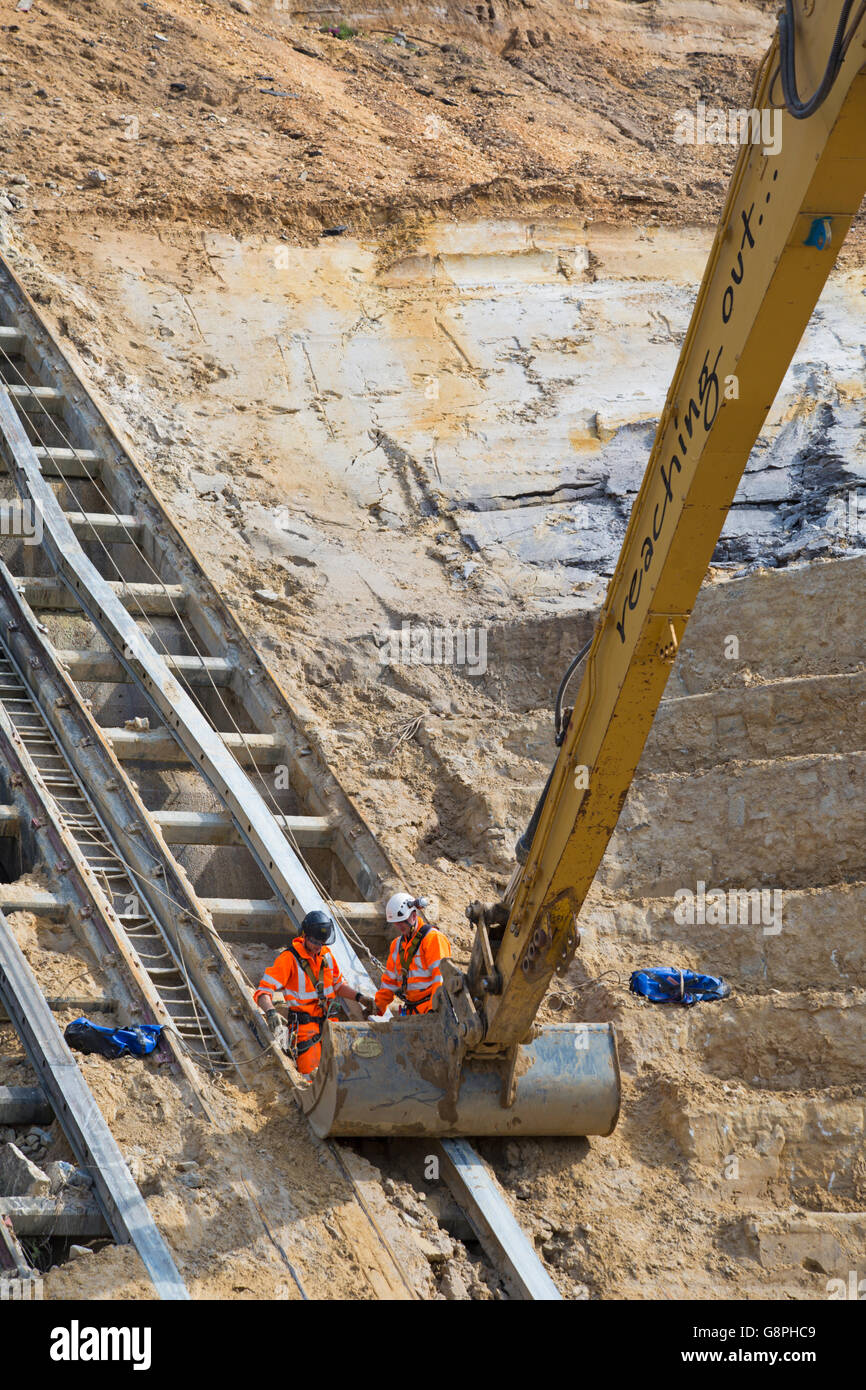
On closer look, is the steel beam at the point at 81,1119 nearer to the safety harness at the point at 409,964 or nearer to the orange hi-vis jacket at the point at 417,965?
the orange hi-vis jacket at the point at 417,965

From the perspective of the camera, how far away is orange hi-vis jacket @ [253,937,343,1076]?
7633mm

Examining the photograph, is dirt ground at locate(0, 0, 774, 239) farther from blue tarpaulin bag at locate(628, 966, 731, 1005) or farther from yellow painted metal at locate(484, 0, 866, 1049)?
yellow painted metal at locate(484, 0, 866, 1049)

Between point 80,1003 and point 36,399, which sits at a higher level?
point 36,399

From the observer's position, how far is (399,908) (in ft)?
25.4

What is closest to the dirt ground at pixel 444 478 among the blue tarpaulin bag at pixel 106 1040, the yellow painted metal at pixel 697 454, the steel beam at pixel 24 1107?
the blue tarpaulin bag at pixel 106 1040

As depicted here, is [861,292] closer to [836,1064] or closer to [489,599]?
[489,599]

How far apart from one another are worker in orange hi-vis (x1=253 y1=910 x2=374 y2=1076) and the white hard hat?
334mm

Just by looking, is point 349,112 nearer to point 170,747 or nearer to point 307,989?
point 170,747

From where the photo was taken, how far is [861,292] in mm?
14891

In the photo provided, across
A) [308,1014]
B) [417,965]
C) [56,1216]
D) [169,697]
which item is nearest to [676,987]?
[417,965]

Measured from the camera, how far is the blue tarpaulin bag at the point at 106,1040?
7.59 metres

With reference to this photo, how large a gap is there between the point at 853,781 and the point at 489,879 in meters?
2.46

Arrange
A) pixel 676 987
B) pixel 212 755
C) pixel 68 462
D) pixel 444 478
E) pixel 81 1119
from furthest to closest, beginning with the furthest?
1. pixel 444 478
2. pixel 68 462
3. pixel 212 755
4. pixel 676 987
5. pixel 81 1119

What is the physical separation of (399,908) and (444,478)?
6022 millimetres
